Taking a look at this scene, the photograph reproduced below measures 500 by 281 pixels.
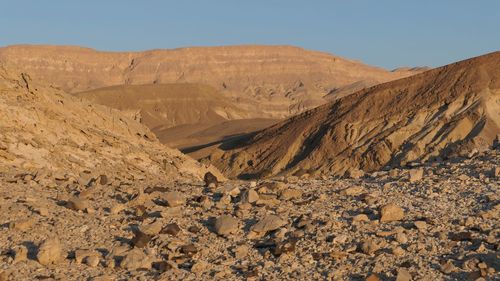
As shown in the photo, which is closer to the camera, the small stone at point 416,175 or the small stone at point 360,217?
the small stone at point 360,217

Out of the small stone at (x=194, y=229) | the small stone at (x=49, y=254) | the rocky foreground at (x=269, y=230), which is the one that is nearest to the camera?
the rocky foreground at (x=269, y=230)

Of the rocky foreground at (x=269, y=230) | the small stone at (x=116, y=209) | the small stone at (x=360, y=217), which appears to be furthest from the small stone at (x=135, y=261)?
the small stone at (x=360, y=217)

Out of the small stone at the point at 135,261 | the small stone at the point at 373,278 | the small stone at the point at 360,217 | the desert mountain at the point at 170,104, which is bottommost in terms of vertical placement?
the small stone at the point at 373,278

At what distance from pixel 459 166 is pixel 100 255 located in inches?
255

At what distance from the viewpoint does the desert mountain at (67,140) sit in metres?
18.1

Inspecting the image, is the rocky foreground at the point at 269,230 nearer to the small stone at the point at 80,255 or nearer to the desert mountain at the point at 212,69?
the small stone at the point at 80,255

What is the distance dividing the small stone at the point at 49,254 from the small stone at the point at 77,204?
196cm

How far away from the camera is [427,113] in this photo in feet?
140

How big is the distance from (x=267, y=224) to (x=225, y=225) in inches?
22.3

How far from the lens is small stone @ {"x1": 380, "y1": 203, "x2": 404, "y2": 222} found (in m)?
10.3

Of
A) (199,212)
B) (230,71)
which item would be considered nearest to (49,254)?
(199,212)

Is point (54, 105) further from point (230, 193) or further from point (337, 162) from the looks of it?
point (337, 162)

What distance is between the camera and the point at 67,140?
19.8m

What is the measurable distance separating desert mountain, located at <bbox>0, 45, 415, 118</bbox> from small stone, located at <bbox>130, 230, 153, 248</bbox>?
14079cm
